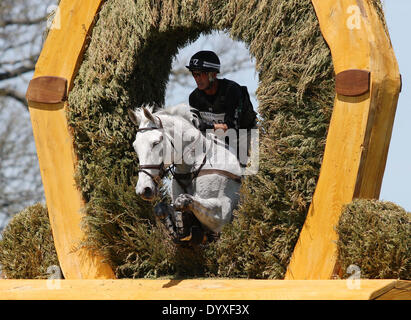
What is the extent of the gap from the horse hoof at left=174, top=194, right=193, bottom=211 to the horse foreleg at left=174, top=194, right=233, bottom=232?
0.30 ft

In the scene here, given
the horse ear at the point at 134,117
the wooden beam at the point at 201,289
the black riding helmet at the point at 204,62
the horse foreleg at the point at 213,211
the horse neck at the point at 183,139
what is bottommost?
the wooden beam at the point at 201,289

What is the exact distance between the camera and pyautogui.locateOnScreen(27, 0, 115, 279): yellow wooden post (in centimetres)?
625

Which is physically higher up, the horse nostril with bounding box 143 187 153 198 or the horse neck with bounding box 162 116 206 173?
the horse neck with bounding box 162 116 206 173

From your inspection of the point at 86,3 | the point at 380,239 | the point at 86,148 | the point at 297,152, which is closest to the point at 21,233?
the point at 86,148

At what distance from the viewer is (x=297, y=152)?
17.3 feet

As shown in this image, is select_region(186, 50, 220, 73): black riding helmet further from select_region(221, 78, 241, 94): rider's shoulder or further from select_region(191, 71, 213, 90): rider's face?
select_region(221, 78, 241, 94): rider's shoulder

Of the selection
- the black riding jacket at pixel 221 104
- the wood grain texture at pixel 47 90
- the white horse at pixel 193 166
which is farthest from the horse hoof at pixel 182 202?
the wood grain texture at pixel 47 90

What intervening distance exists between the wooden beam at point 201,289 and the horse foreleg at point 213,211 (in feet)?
1.72

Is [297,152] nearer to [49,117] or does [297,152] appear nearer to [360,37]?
[360,37]

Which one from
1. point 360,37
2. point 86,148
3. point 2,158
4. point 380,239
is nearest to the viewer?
point 380,239

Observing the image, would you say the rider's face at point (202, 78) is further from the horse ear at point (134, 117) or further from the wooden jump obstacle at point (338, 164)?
the wooden jump obstacle at point (338, 164)

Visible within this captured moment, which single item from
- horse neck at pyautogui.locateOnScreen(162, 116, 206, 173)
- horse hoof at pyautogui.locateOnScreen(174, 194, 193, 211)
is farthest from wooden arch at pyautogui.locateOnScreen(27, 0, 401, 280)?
horse neck at pyautogui.locateOnScreen(162, 116, 206, 173)

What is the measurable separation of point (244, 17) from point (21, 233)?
2.59 metres

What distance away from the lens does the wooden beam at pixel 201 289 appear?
4.48 meters
